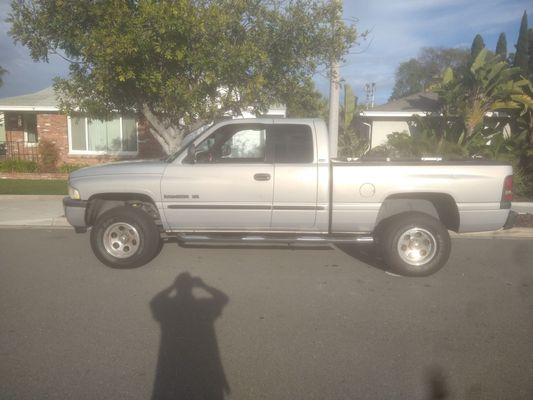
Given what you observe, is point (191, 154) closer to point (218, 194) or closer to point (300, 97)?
point (218, 194)

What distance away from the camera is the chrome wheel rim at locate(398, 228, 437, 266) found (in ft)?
17.3

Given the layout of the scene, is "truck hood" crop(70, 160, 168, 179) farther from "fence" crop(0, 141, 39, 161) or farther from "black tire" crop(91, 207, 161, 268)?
"fence" crop(0, 141, 39, 161)

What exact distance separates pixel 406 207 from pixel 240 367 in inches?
136

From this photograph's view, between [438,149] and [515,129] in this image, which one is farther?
[515,129]

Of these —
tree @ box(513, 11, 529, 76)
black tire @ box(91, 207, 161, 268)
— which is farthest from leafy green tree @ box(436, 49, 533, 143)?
tree @ box(513, 11, 529, 76)

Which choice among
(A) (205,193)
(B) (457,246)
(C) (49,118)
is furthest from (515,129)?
(C) (49,118)

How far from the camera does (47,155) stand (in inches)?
610

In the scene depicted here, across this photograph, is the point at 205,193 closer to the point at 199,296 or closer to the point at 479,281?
the point at 199,296

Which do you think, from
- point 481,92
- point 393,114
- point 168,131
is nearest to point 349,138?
point 393,114

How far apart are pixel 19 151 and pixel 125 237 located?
14.5 meters

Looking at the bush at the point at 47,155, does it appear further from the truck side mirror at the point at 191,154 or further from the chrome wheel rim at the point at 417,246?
the chrome wheel rim at the point at 417,246

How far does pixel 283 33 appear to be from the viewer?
289 inches

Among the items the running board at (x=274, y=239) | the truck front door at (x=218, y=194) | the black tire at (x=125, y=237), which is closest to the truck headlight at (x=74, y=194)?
the black tire at (x=125, y=237)

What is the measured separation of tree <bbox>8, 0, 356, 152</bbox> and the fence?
987 cm
